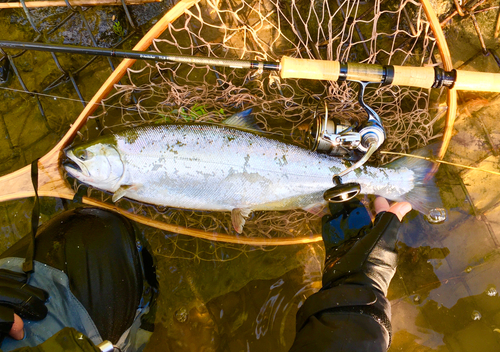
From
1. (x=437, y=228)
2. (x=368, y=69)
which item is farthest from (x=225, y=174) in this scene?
(x=437, y=228)

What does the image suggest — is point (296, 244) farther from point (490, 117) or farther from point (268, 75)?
point (490, 117)

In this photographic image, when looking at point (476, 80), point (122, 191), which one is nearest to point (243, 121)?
point (122, 191)

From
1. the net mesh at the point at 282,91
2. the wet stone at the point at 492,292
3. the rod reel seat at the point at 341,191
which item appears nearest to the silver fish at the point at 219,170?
the rod reel seat at the point at 341,191

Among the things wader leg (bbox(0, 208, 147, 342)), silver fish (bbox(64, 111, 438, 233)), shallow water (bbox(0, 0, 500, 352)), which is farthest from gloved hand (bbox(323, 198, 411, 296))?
wader leg (bbox(0, 208, 147, 342))

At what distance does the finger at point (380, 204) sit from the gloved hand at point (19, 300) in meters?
2.56

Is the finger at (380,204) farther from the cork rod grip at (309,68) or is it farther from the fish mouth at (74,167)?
the fish mouth at (74,167)

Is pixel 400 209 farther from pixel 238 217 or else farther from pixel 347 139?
pixel 238 217

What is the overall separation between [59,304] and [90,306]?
0.66ft

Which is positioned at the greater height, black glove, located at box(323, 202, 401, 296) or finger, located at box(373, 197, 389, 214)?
finger, located at box(373, 197, 389, 214)

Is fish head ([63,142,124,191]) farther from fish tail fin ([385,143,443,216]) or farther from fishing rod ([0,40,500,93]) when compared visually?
fish tail fin ([385,143,443,216])

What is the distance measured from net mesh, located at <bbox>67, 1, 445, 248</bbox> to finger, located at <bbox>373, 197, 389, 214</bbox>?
0.39 metres

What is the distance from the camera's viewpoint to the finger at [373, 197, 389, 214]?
2539 millimetres

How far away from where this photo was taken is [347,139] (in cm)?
222

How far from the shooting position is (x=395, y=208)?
2475mm
